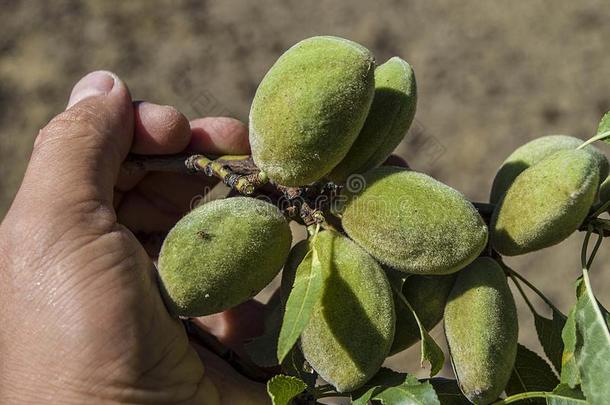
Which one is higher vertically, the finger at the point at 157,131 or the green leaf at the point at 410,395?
the finger at the point at 157,131

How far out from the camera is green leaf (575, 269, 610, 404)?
138 centimetres

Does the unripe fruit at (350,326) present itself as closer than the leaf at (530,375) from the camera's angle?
Yes

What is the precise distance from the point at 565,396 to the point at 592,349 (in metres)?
0.12

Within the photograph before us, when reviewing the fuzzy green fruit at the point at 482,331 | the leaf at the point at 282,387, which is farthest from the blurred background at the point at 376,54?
the leaf at the point at 282,387

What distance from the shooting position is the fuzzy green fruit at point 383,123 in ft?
5.06

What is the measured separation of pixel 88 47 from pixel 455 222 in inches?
141

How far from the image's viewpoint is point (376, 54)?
420cm

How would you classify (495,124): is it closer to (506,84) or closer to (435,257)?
(506,84)

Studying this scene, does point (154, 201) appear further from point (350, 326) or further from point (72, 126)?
point (350, 326)

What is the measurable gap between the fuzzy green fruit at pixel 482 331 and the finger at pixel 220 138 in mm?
948

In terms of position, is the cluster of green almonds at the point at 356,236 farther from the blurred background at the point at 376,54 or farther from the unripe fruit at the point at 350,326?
the blurred background at the point at 376,54

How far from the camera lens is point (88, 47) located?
14.2 feet

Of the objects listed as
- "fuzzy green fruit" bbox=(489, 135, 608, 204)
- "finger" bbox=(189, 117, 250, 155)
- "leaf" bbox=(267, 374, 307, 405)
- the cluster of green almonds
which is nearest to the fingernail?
"finger" bbox=(189, 117, 250, 155)

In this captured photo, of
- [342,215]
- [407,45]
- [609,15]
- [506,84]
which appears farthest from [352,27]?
[342,215]
